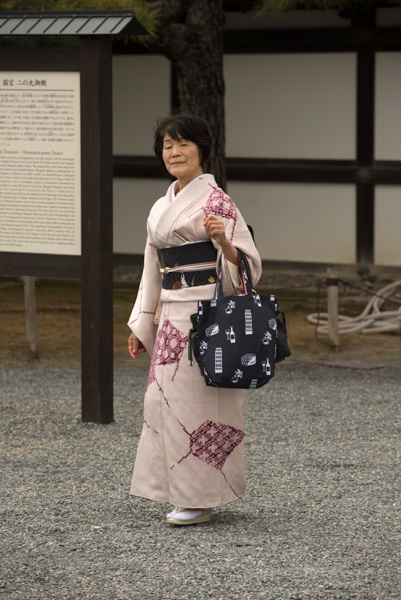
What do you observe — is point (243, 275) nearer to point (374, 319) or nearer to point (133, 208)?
point (374, 319)

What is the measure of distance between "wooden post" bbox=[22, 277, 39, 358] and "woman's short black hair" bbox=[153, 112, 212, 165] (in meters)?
3.67

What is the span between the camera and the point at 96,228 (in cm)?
549

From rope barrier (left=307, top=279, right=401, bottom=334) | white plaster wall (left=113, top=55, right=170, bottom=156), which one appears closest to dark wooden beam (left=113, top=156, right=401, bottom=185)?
white plaster wall (left=113, top=55, right=170, bottom=156)

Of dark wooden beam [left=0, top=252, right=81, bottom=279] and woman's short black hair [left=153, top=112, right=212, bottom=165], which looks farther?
dark wooden beam [left=0, top=252, right=81, bottom=279]

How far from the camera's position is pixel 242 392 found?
3.89 meters

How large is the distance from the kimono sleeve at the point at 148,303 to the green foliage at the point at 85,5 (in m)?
3.14

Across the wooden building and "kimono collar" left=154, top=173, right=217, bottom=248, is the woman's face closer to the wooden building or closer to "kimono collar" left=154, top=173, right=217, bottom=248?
"kimono collar" left=154, top=173, right=217, bottom=248

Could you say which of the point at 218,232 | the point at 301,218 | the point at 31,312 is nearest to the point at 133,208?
the point at 301,218

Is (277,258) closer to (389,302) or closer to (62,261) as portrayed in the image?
(389,302)

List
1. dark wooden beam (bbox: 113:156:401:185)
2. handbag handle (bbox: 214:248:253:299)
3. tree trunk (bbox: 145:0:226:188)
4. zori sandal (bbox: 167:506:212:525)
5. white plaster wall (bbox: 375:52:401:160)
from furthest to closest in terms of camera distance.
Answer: dark wooden beam (bbox: 113:156:401:185) → white plaster wall (bbox: 375:52:401:160) → tree trunk (bbox: 145:0:226:188) → zori sandal (bbox: 167:506:212:525) → handbag handle (bbox: 214:248:253:299)

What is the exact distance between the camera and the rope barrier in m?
8.42

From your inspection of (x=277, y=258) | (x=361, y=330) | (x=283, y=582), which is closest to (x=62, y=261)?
(x=283, y=582)

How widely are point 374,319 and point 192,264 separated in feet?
16.3

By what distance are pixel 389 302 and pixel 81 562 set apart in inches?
236
